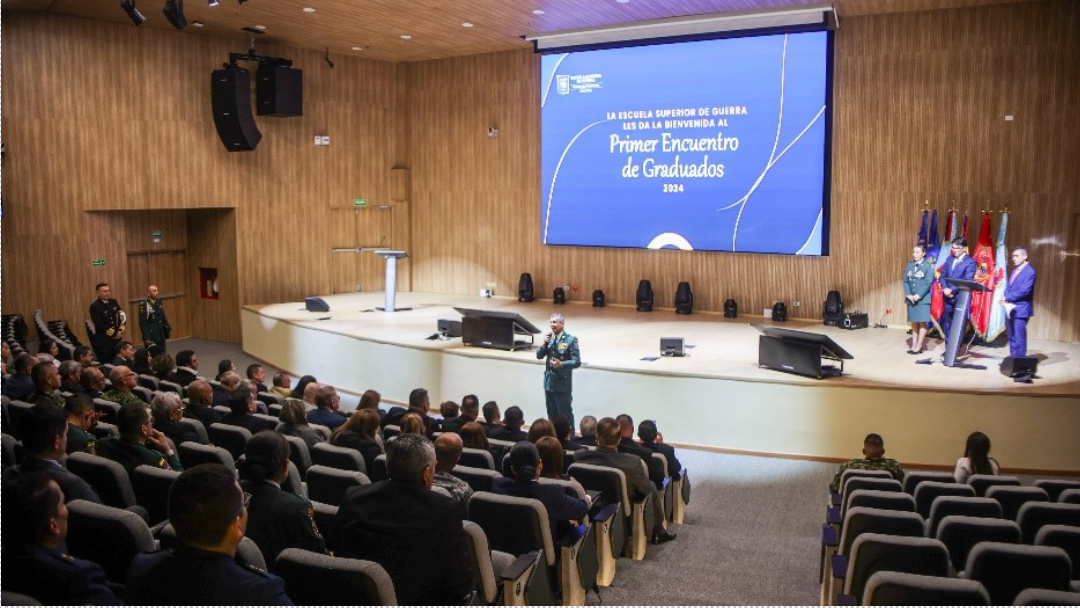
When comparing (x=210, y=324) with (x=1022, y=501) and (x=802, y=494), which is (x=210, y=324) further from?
(x=1022, y=501)

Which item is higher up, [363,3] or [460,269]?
[363,3]

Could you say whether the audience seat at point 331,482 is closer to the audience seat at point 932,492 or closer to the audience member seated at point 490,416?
the audience member seated at point 490,416

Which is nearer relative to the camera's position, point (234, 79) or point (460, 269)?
point (234, 79)

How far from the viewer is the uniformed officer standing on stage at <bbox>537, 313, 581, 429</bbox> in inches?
339

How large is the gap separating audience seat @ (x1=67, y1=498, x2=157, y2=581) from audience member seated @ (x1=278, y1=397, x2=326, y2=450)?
2301mm

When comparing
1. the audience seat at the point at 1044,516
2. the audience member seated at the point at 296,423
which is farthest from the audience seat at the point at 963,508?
the audience member seated at the point at 296,423

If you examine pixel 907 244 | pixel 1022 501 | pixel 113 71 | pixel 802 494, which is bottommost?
pixel 802 494

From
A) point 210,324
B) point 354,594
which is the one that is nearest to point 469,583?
point 354,594

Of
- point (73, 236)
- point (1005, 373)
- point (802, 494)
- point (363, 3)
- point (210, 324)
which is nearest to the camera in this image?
point (802, 494)

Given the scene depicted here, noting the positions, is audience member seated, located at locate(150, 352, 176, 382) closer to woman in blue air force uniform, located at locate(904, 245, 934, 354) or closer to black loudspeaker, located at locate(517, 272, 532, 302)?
woman in blue air force uniform, located at locate(904, 245, 934, 354)

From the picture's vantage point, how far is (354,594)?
9.71 ft

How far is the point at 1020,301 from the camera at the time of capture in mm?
9461

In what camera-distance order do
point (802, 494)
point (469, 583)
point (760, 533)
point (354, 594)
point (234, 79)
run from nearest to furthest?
point (354, 594)
point (469, 583)
point (760, 533)
point (802, 494)
point (234, 79)

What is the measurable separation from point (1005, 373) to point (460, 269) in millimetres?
9252
